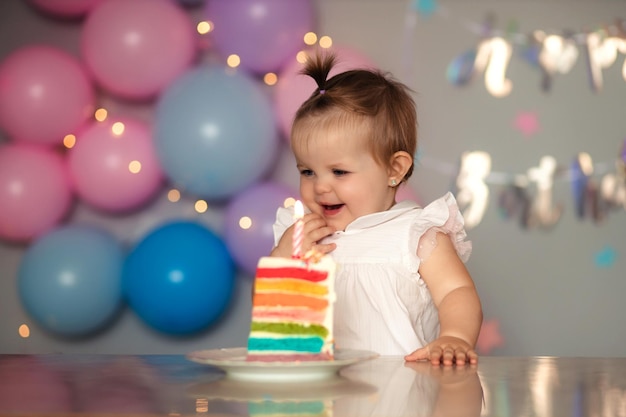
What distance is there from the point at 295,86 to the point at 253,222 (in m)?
0.53

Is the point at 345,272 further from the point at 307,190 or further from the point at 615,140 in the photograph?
the point at 615,140

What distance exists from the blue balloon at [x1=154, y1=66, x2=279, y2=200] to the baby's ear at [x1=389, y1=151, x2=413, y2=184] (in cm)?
138

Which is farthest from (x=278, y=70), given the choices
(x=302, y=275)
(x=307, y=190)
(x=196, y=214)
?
(x=302, y=275)

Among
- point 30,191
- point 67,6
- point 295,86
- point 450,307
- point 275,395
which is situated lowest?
point 275,395

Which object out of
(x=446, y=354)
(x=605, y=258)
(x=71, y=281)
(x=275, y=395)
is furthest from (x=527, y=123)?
(x=275, y=395)

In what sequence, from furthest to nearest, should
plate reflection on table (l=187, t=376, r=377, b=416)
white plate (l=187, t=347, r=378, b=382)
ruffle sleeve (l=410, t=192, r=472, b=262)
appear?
1. ruffle sleeve (l=410, t=192, r=472, b=262)
2. white plate (l=187, t=347, r=378, b=382)
3. plate reflection on table (l=187, t=376, r=377, b=416)

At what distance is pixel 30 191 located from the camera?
3410 millimetres

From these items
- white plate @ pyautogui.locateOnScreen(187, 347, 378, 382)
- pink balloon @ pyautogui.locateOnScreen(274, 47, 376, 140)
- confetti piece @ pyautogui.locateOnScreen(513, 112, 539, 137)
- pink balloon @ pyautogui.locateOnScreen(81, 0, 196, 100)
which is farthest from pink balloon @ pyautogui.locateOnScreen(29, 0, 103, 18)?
white plate @ pyautogui.locateOnScreen(187, 347, 378, 382)

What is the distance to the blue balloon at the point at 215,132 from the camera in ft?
10.5

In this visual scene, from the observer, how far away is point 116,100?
12.8ft

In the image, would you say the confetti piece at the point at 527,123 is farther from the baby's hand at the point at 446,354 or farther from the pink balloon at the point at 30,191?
the baby's hand at the point at 446,354

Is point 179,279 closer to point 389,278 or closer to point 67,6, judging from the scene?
point 67,6

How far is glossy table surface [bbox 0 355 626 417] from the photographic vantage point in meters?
0.78

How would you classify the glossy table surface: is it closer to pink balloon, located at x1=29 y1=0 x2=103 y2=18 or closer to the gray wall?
the gray wall
